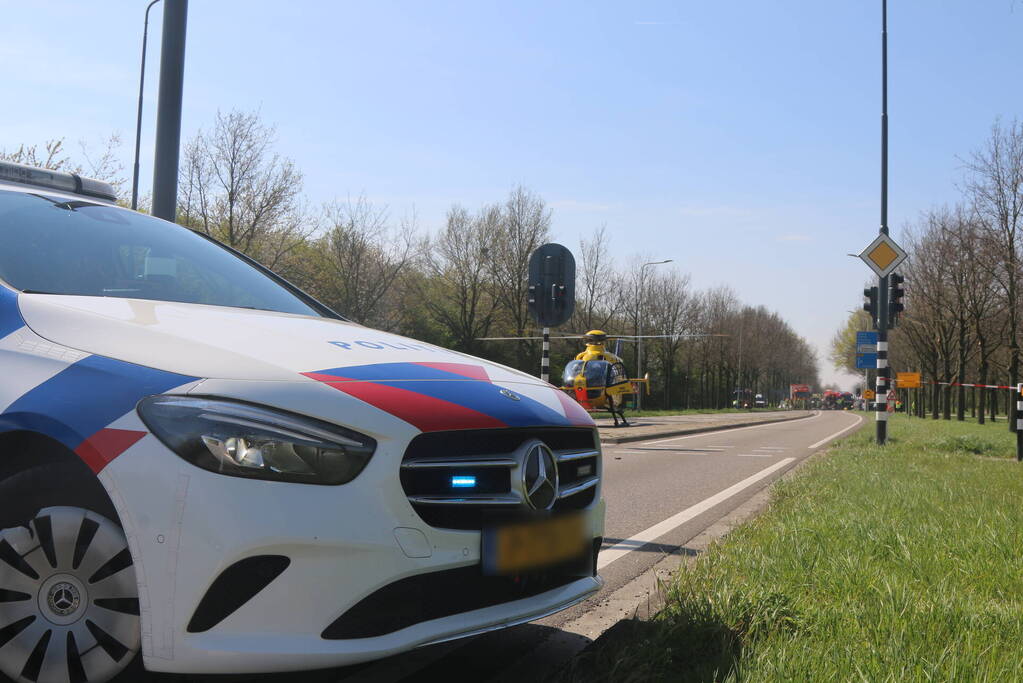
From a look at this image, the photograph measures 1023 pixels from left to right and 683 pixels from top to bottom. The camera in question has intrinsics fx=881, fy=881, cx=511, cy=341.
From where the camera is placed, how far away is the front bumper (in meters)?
2.18

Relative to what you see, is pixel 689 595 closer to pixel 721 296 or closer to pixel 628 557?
pixel 628 557

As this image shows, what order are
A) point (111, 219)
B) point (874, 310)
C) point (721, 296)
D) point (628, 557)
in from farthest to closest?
point (721, 296)
point (874, 310)
point (628, 557)
point (111, 219)

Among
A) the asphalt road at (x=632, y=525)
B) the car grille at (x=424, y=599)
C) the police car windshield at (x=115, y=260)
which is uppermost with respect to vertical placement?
the police car windshield at (x=115, y=260)

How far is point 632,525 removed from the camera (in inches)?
270

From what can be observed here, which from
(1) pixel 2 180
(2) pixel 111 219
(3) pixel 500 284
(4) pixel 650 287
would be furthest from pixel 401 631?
(4) pixel 650 287

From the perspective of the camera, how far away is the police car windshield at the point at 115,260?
3098 mm

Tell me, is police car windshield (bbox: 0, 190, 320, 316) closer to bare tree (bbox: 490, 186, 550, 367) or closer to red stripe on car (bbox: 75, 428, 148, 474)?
red stripe on car (bbox: 75, 428, 148, 474)

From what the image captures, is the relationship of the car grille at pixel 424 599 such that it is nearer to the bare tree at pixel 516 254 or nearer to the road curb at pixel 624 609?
the road curb at pixel 624 609

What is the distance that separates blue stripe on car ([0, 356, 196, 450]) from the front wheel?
0.23 metres

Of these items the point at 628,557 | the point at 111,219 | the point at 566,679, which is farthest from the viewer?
the point at 628,557

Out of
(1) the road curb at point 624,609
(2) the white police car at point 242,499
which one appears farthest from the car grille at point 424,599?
(1) the road curb at point 624,609

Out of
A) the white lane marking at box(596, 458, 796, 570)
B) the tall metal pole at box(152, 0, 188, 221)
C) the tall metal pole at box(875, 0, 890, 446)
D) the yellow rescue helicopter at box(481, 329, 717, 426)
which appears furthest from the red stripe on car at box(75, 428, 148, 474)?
the yellow rescue helicopter at box(481, 329, 717, 426)

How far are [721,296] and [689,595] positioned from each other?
71.3 meters

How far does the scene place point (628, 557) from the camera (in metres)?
5.43
